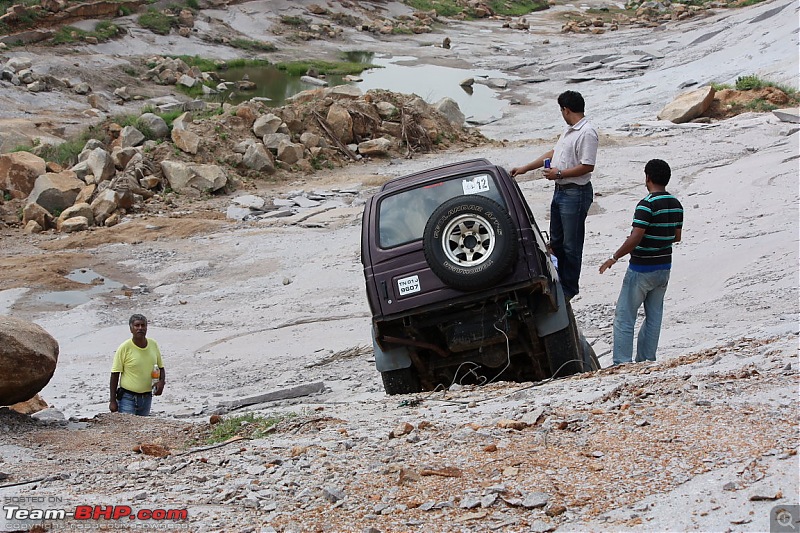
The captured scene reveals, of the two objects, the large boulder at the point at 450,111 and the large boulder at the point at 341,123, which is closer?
the large boulder at the point at 341,123

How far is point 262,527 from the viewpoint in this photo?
14.0 ft

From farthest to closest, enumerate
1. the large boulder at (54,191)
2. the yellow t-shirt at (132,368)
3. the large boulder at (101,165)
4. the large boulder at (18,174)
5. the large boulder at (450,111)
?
the large boulder at (450,111) → the large boulder at (18,174) → the large boulder at (101,165) → the large boulder at (54,191) → the yellow t-shirt at (132,368)

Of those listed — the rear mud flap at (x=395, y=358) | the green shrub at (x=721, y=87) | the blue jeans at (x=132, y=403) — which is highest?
the green shrub at (x=721, y=87)

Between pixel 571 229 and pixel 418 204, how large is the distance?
1368mm

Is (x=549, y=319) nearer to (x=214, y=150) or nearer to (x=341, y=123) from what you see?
(x=214, y=150)

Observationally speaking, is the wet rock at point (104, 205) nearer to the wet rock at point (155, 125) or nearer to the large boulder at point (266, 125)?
the wet rock at point (155, 125)

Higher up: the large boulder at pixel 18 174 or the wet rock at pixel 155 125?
the wet rock at pixel 155 125

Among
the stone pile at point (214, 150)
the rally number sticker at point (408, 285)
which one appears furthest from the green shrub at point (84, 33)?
the rally number sticker at point (408, 285)

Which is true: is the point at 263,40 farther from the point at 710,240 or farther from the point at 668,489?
the point at 668,489

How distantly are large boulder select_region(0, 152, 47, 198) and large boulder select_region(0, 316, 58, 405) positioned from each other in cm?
1466

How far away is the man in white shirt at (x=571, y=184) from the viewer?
24.9ft

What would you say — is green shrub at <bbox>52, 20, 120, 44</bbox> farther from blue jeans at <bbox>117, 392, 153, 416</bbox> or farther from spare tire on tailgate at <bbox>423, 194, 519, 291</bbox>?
spare tire on tailgate at <bbox>423, 194, 519, 291</bbox>

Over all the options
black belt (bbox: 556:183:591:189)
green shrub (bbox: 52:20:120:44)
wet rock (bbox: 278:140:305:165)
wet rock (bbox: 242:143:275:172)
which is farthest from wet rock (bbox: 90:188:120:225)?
green shrub (bbox: 52:20:120:44)

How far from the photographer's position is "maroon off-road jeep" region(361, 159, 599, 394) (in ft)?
22.1
